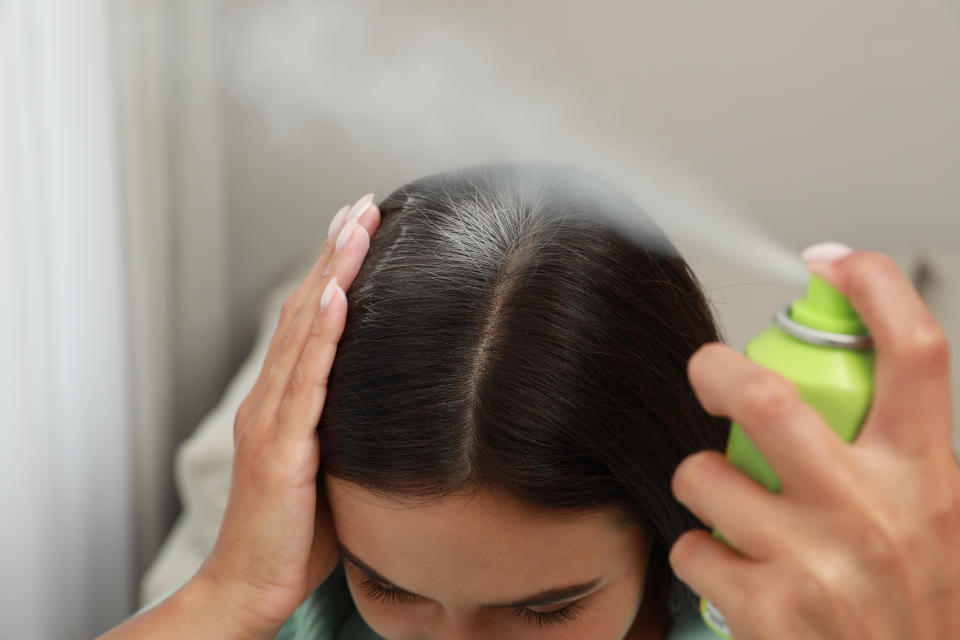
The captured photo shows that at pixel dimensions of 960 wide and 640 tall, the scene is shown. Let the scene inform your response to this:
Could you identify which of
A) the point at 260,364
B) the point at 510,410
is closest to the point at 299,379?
the point at 510,410

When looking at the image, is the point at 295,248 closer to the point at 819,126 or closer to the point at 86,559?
the point at 86,559

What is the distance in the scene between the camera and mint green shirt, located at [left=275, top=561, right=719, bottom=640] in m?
0.93

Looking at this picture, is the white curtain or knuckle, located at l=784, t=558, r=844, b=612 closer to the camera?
knuckle, located at l=784, t=558, r=844, b=612

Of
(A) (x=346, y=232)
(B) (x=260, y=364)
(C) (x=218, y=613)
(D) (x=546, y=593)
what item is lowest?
(B) (x=260, y=364)

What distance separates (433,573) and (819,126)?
4.93 ft

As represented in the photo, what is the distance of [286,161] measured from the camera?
2023mm

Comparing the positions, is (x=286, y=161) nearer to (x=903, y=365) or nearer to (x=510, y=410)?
(x=510, y=410)

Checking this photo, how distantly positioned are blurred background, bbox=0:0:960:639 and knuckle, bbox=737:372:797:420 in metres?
1.14

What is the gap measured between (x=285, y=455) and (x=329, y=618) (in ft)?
1.16

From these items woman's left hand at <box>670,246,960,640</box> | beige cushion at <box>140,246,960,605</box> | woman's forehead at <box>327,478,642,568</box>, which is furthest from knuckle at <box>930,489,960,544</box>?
beige cushion at <box>140,246,960,605</box>

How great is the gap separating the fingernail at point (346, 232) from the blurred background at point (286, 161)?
72cm

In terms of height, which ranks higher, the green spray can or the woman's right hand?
the green spray can

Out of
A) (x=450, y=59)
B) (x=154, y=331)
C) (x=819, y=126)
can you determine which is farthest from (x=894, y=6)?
(x=154, y=331)

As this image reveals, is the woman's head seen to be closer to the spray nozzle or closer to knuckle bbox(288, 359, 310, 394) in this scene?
knuckle bbox(288, 359, 310, 394)
